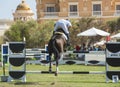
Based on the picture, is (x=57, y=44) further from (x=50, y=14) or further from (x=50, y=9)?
(x=50, y=9)

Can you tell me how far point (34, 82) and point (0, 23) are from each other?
354ft

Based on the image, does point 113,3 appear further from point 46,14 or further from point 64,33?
point 64,33

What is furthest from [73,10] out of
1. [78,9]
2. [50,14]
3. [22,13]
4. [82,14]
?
[22,13]

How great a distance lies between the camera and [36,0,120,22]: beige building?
9094cm

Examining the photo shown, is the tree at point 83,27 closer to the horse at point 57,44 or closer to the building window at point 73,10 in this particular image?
the building window at point 73,10

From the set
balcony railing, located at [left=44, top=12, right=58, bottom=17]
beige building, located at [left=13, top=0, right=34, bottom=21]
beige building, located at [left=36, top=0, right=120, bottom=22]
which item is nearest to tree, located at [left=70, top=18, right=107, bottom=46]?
beige building, located at [left=36, top=0, right=120, bottom=22]

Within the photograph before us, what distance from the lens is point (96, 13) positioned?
Answer: 3588 inches

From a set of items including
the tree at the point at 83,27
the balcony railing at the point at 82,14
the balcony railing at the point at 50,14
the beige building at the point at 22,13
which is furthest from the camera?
the beige building at the point at 22,13

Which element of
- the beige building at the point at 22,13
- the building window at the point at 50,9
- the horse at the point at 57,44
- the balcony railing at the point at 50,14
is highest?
the horse at the point at 57,44

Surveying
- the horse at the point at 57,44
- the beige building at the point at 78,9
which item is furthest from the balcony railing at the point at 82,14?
the horse at the point at 57,44

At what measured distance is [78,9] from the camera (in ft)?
305

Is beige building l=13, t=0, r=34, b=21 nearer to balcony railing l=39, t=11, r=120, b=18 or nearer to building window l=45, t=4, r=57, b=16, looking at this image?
building window l=45, t=4, r=57, b=16

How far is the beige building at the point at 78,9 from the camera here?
3580 inches

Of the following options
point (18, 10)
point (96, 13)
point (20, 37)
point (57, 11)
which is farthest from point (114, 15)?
point (18, 10)
